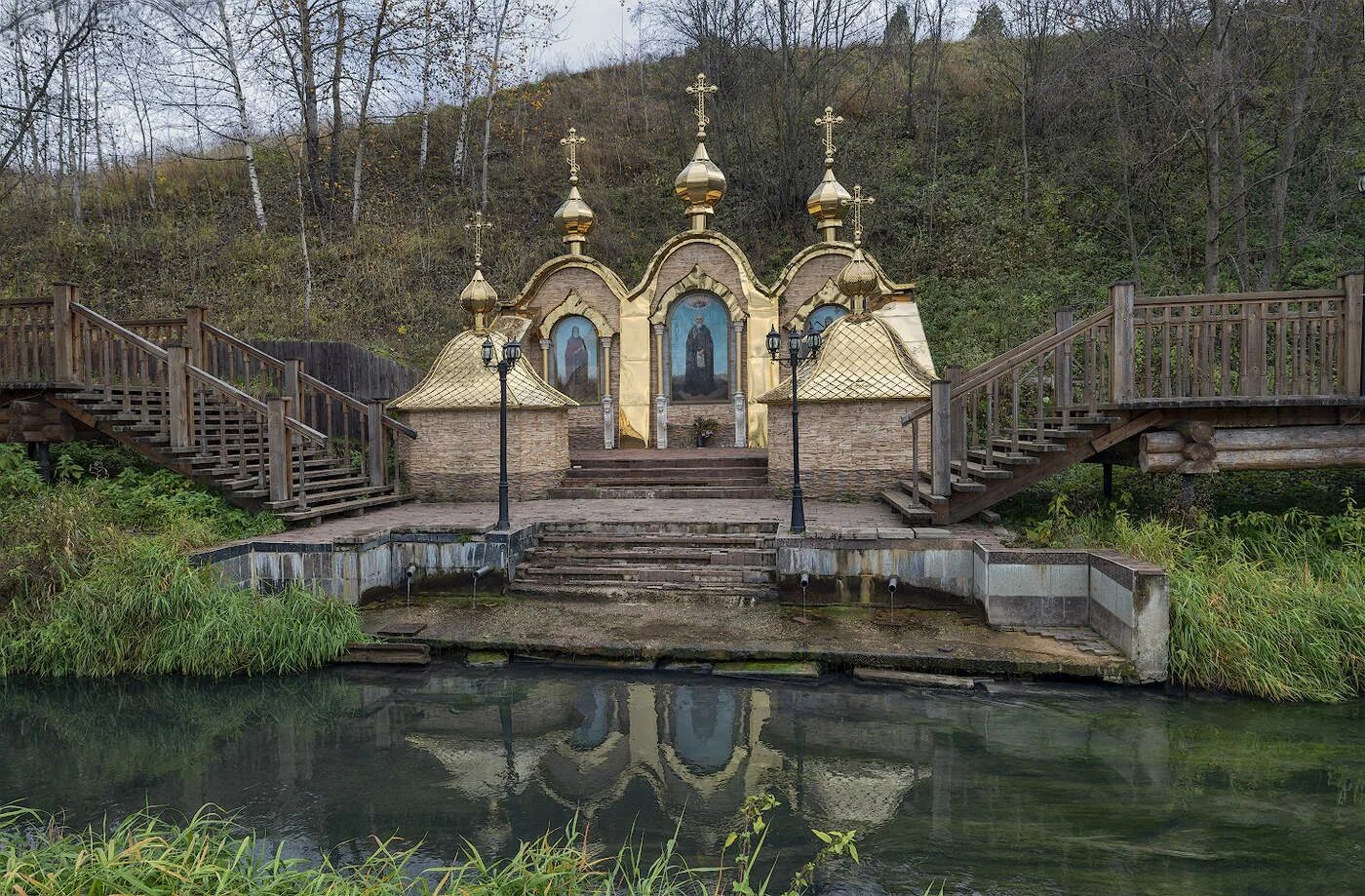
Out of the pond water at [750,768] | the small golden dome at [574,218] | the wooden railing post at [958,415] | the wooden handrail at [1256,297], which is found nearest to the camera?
the pond water at [750,768]

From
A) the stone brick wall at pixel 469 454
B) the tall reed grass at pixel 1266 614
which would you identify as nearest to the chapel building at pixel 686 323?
the stone brick wall at pixel 469 454

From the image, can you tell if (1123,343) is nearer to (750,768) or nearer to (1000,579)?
(1000,579)

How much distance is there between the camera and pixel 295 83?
20734 millimetres

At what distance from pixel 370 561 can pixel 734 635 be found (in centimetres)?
437

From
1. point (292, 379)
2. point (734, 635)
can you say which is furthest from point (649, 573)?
point (292, 379)

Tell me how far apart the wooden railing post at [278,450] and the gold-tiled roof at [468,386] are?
2518 millimetres

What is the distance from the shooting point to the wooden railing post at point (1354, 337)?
8578mm

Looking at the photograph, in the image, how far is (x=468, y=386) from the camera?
42.8 feet

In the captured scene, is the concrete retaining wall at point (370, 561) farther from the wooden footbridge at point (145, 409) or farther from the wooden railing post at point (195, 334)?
the wooden railing post at point (195, 334)

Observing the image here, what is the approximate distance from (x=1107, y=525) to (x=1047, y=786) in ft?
16.4

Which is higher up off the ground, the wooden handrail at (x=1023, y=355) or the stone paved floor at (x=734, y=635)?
the wooden handrail at (x=1023, y=355)

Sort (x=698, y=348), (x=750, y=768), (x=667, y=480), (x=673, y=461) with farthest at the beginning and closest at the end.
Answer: (x=698, y=348)
(x=673, y=461)
(x=667, y=480)
(x=750, y=768)

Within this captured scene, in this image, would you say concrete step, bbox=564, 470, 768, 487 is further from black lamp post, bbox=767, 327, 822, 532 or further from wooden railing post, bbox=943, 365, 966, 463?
wooden railing post, bbox=943, 365, 966, 463

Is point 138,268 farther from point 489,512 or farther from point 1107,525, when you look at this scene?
point 1107,525
